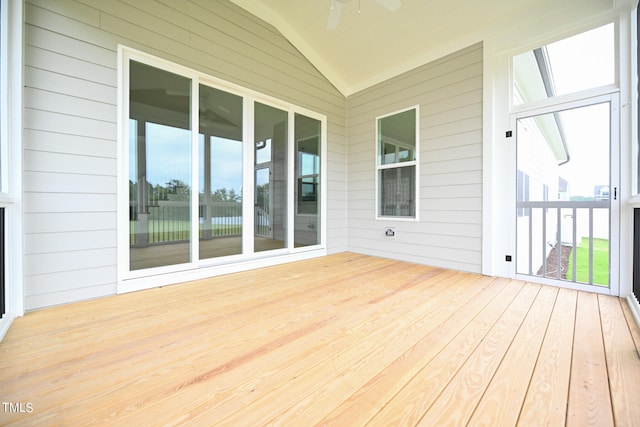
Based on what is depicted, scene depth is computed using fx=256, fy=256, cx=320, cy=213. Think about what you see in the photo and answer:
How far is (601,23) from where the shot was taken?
242cm

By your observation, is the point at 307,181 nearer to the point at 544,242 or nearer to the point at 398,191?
the point at 398,191

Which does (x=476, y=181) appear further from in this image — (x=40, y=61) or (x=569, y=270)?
(x=40, y=61)

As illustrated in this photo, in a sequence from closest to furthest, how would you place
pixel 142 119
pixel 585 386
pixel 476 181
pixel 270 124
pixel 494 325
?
pixel 585 386 → pixel 494 325 → pixel 142 119 → pixel 476 181 → pixel 270 124

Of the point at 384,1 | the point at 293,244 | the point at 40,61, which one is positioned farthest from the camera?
the point at 293,244

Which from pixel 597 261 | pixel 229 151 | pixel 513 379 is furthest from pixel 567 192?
pixel 229 151

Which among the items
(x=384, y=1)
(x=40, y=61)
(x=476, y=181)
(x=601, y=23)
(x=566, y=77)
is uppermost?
(x=384, y=1)

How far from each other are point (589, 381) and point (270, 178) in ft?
11.2

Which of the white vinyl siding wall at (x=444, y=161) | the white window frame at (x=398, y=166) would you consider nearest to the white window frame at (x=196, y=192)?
the white window frame at (x=398, y=166)

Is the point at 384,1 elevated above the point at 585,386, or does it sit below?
above

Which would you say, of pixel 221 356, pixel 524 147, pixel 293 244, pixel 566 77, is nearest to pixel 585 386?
pixel 221 356

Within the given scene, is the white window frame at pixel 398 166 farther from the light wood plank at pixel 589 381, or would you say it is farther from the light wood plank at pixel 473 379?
the light wood plank at pixel 589 381

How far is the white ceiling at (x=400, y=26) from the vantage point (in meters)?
2.70

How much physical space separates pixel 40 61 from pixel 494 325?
4.01 m

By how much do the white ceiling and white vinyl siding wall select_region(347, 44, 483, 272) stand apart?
207mm
